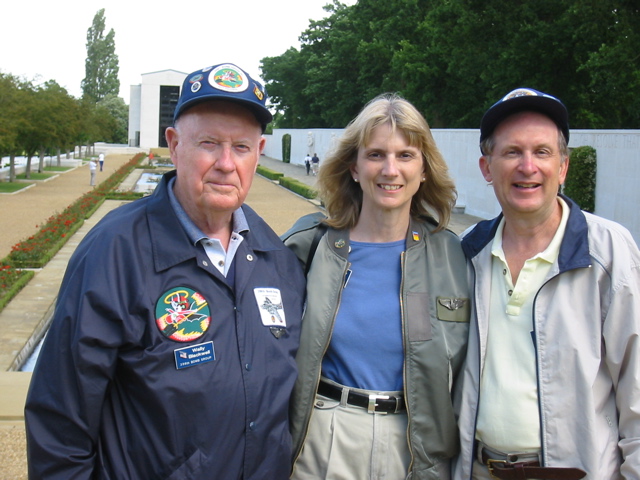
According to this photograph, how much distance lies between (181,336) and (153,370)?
0.12 meters

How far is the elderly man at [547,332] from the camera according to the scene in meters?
2.16

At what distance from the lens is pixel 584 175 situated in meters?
13.9

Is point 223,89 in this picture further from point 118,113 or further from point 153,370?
point 118,113

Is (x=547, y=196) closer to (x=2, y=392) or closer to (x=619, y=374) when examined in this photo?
(x=619, y=374)

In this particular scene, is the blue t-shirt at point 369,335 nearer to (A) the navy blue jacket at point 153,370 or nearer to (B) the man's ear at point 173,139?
(A) the navy blue jacket at point 153,370

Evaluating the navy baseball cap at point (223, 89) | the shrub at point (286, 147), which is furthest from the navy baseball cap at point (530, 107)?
the shrub at point (286, 147)

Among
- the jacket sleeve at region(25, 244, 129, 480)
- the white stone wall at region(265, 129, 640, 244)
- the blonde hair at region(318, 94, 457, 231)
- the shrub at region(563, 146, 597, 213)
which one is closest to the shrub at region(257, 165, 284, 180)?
the white stone wall at region(265, 129, 640, 244)

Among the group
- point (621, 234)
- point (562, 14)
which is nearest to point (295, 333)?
point (621, 234)

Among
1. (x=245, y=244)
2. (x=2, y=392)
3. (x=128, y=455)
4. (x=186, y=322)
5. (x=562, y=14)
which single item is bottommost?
(x=2, y=392)

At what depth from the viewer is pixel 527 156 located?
232 centimetres

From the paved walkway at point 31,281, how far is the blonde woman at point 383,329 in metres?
2.51

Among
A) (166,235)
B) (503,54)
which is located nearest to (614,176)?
(503,54)

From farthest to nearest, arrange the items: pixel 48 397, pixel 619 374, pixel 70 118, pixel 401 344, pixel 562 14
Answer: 1. pixel 70 118
2. pixel 562 14
3. pixel 401 344
4. pixel 619 374
5. pixel 48 397

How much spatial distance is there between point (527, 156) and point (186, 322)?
125 centimetres
